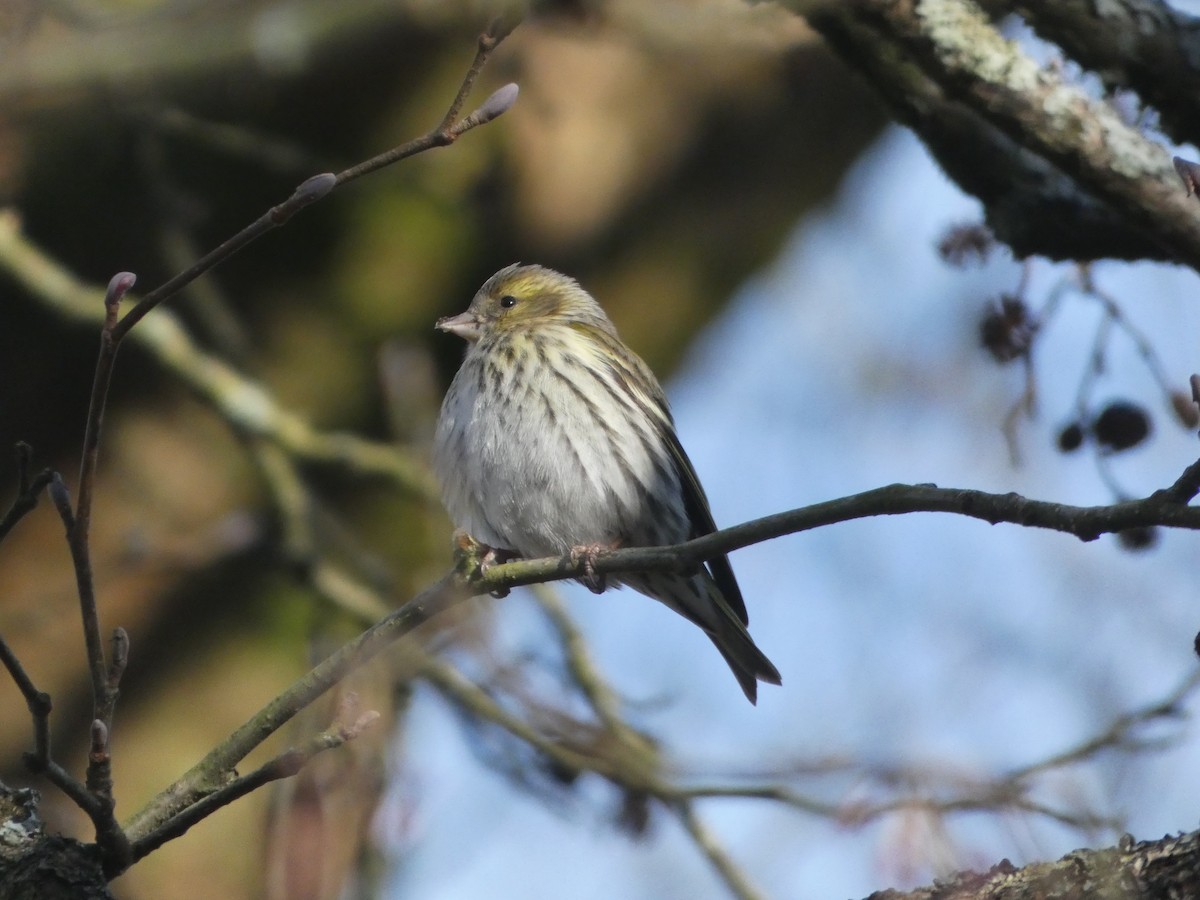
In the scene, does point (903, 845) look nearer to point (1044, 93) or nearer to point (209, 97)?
point (1044, 93)

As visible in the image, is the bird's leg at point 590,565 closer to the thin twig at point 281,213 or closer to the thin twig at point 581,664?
the thin twig at point 281,213

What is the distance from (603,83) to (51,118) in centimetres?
253

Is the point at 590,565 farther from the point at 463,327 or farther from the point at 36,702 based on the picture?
the point at 463,327

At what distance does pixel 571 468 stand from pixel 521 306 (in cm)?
108

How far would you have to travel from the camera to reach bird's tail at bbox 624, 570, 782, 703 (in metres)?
5.12

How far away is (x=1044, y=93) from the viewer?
372cm

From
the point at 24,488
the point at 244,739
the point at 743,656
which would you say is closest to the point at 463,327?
the point at 743,656

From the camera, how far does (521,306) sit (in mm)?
5914

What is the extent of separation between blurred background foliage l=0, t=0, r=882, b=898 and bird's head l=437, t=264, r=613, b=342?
40 cm

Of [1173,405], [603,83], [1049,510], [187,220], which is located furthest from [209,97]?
[1049,510]

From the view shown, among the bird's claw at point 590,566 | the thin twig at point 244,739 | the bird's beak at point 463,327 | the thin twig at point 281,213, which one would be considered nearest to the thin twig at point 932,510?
the bird's claw at point 590,566

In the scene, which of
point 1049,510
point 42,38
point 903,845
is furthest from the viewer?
point 42,38

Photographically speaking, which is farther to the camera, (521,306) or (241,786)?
(521,306)

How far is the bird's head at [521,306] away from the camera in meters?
5.69
